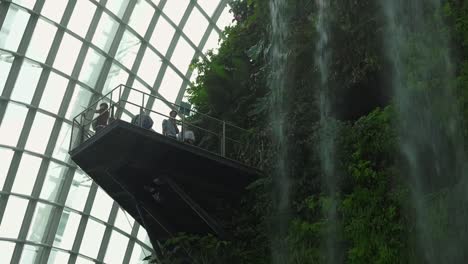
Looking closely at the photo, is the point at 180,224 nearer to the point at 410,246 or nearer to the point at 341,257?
the point at 341,257

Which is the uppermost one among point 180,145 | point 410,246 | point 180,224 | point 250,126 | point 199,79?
point 199,79

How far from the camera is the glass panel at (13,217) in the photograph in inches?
991

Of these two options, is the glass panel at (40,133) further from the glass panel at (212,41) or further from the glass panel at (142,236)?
the glass panel at (212,41)

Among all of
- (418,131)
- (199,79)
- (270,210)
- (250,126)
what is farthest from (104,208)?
(418,131)

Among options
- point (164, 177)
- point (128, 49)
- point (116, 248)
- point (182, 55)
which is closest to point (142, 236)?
point (116, 248)

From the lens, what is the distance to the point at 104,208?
2822 cm

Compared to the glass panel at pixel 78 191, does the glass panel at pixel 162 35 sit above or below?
above

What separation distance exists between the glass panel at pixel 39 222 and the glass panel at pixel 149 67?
6.43m

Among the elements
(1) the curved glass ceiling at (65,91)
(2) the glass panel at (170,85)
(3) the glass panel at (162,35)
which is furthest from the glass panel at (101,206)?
(3) the glass panel at (162,35)

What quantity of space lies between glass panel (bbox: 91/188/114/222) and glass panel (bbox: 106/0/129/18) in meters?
7.21

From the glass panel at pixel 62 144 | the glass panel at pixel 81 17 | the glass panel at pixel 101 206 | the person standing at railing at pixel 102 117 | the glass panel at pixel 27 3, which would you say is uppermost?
the glass panel at pixel 81 17

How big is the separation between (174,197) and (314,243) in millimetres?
3808

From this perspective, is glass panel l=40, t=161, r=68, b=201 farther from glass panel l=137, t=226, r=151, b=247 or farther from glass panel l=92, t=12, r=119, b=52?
glass panel l=92, t=12, r=119, b=52

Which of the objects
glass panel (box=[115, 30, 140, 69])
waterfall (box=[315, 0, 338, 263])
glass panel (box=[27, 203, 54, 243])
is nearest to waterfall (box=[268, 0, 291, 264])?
waterfall (box=[315, 0, 338, 263])
